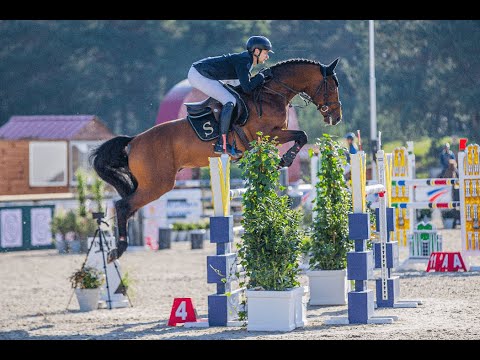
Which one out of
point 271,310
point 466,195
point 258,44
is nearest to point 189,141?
point 258,44

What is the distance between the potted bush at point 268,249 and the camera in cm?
611

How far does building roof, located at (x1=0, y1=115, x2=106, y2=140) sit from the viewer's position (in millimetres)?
23328

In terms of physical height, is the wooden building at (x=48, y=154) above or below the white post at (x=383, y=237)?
above

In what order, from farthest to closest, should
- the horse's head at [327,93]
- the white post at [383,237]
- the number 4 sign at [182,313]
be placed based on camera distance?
the horse's head at [327,93]
the white post at [383,237]
the number 4 sign at [182,313]

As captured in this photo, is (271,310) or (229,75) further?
(229,75)

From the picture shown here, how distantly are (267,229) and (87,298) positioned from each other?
2.66 metres

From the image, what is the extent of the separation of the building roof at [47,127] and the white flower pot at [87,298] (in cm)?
1491

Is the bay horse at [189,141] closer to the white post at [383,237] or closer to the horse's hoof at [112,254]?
the horse's hoof at [112,254]

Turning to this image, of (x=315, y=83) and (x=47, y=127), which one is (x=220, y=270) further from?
(x=47, y=127)

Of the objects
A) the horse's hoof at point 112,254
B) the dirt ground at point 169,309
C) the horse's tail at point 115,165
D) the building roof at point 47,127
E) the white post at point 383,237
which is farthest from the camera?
the building roof at point 47,127

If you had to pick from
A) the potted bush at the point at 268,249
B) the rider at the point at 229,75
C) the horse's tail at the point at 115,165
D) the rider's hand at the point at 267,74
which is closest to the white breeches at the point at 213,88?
the rider at the point at 229,75

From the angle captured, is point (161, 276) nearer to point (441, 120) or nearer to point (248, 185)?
point (248, 185)

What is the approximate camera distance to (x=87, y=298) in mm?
8266
